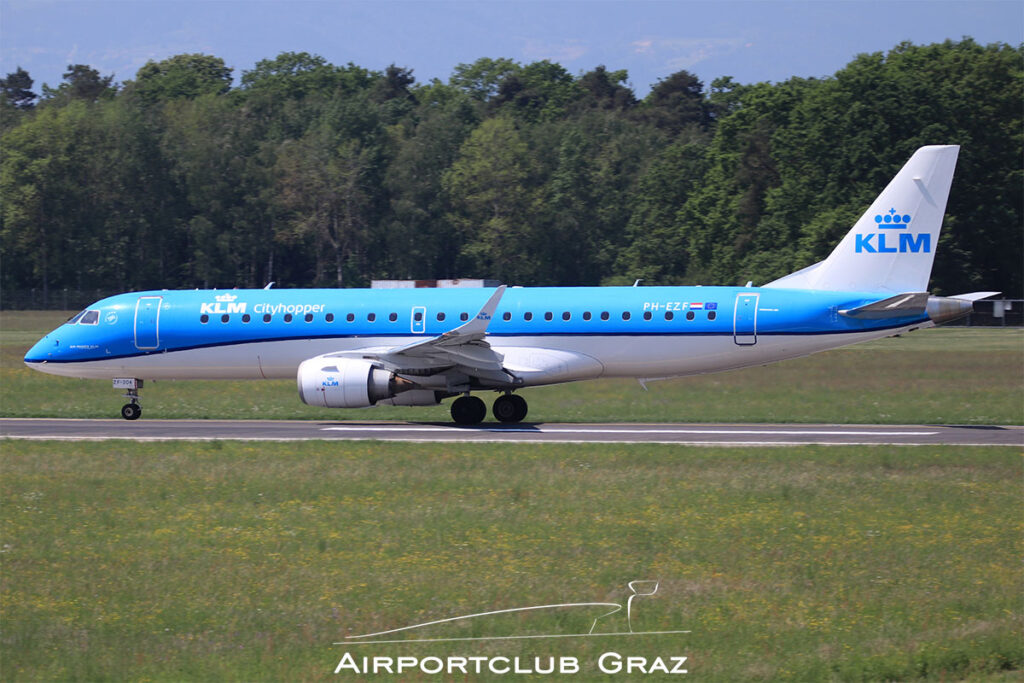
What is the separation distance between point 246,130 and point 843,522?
84.8 meters

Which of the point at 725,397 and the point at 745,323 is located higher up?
the point at 745,323

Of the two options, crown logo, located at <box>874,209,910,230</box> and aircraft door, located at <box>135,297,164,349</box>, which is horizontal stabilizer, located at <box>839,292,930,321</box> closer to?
crown logo, located at <box>874,209,910,230</box>

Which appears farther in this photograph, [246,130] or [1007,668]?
[246,130]

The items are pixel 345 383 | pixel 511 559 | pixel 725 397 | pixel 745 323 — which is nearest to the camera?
pixel 511 559

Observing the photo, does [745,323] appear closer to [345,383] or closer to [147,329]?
[345,383]

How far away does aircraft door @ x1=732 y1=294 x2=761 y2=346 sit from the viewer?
27.4m

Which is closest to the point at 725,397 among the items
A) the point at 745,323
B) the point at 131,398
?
the point at 745,323

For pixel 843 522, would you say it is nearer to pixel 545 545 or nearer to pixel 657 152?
pixel 545 545

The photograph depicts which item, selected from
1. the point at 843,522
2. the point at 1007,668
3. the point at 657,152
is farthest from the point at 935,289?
the point at 1007,668

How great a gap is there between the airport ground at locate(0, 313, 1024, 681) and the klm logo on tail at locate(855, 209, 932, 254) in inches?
260

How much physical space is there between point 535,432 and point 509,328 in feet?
11.9

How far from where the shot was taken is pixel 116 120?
9238cm

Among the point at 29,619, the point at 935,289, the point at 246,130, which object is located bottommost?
the point at 29,619

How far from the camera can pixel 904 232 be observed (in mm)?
27188
